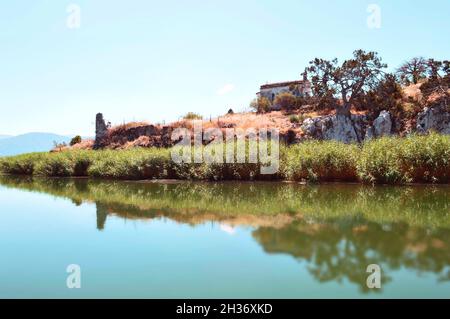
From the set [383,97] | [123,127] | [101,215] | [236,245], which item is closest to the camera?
[236,245]

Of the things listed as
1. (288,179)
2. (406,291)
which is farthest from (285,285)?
(288,179)

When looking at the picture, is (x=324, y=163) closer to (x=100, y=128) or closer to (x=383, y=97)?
(x=383, y=97)

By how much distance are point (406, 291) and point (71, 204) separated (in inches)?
629

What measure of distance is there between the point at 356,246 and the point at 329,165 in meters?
13.5

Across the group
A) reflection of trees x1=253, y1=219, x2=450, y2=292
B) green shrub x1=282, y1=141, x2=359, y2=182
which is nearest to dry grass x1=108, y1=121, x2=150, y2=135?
green shrub x1=282, y1=141, x2=359, y2=182

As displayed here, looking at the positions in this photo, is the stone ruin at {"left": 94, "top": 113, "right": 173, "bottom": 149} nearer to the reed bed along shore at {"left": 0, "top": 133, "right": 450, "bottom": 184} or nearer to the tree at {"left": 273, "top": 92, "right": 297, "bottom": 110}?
the reed bed along shore at {"left": 0, "top": 133, "right": 450, "bottom": 184}

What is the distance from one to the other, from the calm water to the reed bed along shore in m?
1.73

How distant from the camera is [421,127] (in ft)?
105

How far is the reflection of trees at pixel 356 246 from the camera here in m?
8.16

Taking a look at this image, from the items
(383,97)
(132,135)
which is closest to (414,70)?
(383,97)

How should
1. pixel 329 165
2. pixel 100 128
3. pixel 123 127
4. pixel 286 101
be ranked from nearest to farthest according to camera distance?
pixel 329 165, pixel 286 101, pixel 123 127, pixel 100 128

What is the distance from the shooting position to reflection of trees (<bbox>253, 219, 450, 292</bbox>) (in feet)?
26.8

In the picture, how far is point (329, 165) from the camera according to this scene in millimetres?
22922
